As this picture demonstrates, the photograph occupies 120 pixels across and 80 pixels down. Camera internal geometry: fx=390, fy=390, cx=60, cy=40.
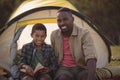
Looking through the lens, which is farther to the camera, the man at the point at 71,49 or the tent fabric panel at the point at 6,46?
the tent fabric panel at the point at 6,46

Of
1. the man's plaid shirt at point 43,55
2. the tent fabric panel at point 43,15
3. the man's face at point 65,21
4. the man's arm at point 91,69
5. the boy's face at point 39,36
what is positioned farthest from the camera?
the tent fabric panel at point 43,15

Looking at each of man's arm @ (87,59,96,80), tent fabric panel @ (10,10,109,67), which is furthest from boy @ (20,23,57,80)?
tent fabric panel @ (10,10,109,67)

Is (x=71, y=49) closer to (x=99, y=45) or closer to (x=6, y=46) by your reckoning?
(x=6, y=46)

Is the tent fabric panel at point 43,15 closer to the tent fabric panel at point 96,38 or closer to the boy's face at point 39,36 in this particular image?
the tent fabric panel at point 96,38

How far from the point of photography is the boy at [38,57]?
4.36 metres

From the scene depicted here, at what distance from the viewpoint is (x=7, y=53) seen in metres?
5.77

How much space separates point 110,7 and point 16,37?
6532mm

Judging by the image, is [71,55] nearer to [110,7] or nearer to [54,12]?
[54,12]

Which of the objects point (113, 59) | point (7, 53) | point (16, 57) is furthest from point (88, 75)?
point (113, 59)

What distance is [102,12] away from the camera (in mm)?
11828

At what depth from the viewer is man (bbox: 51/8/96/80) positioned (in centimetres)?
424

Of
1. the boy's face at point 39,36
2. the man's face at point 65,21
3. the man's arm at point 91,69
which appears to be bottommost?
the man's arm at point 91,69

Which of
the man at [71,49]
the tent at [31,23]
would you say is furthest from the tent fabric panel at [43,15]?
the man at [71,49]

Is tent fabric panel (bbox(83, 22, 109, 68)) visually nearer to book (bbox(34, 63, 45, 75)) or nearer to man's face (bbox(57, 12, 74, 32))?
man's face (bbox(57, 12, 74, 32))
